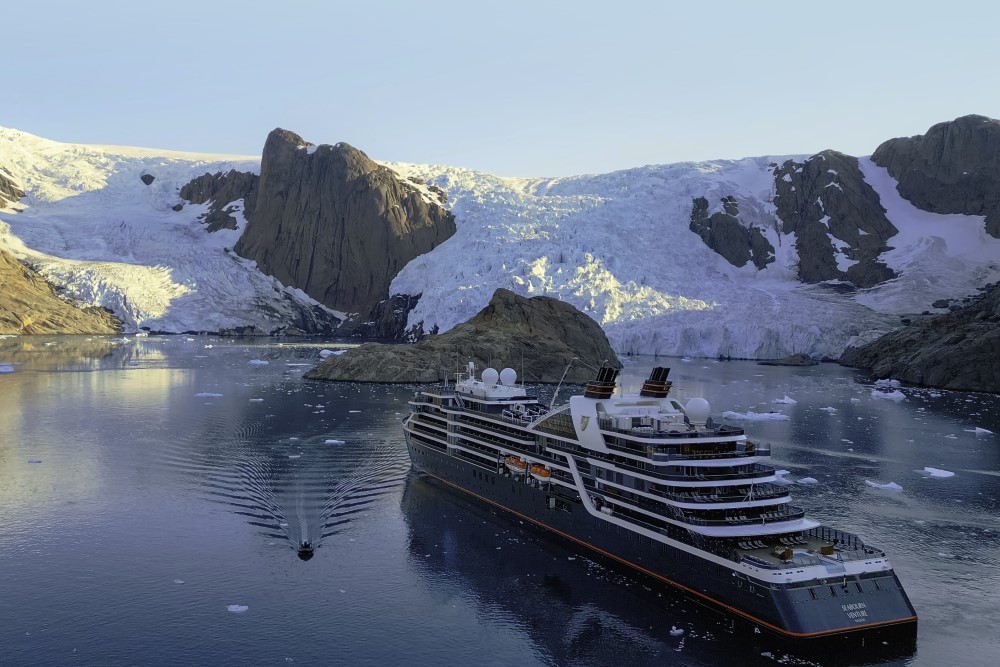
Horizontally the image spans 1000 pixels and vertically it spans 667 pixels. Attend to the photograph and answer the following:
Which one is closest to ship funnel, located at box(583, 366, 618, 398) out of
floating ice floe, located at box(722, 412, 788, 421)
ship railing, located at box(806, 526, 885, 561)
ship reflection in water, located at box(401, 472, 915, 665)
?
ship reflection in water, located at box(401, 472, 915, 665)

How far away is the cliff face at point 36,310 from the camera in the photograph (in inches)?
5315

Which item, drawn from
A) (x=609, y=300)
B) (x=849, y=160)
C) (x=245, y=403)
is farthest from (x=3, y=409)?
(x=849, y=160)

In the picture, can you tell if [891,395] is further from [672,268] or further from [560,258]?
[560,258]

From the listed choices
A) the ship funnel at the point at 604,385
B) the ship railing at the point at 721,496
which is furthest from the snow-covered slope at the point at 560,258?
the ship railing at the point at 721,496

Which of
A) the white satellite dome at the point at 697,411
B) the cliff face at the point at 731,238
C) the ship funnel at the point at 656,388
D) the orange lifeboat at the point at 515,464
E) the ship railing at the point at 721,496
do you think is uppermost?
the cliff face at the point at 731,238

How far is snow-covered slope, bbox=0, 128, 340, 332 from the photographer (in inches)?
5851

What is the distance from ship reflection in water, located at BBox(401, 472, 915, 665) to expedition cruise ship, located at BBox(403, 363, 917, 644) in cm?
65

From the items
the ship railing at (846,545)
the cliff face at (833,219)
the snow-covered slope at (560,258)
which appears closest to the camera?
the ship railing at (846,545)

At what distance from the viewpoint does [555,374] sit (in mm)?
98438

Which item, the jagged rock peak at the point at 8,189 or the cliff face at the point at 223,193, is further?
the cliff face at the point at 223,193

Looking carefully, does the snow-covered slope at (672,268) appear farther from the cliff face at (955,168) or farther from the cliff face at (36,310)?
the cliff face at (36,310)

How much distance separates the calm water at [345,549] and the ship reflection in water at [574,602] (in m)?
0.10

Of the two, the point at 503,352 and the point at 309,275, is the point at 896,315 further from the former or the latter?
Result: the point at 309,275

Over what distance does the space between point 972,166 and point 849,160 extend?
69.5ft
